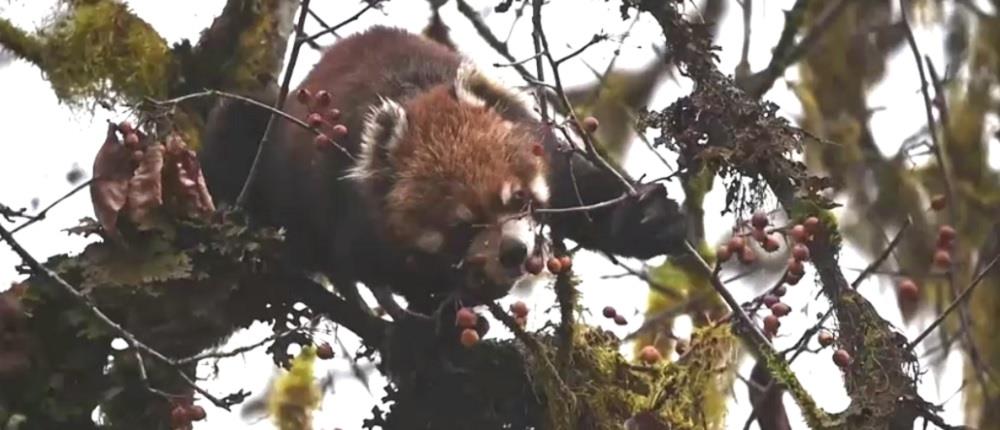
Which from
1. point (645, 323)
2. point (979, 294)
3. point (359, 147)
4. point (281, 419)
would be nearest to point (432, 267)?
point (359, 147)

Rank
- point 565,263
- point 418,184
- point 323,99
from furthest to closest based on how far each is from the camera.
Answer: point 418,184 < point 323,99 < point 565,263

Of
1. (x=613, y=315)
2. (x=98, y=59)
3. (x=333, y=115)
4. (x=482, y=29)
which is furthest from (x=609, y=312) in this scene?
(x=98, y=59)

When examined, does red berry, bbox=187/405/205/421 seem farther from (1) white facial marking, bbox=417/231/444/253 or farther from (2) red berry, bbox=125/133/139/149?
(1) white facial marking, bbox=417/231/444/253

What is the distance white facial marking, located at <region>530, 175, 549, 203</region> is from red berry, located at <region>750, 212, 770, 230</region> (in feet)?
4.50

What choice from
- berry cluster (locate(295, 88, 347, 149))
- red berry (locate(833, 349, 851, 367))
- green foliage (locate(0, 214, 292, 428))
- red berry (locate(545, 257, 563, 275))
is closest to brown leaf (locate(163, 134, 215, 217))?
green foliage (locate(0, 214, 292, 428))

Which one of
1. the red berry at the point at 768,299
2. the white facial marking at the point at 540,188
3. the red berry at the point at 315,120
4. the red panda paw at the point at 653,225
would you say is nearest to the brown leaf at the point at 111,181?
the red berry at the point at 315,120

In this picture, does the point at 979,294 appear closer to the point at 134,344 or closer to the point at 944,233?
the point at 944,233

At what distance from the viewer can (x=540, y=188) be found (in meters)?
4.19

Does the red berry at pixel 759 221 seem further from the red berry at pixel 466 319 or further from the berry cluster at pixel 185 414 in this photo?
the berry cluster at pixel 185 414

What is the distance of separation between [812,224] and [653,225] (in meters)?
1.35

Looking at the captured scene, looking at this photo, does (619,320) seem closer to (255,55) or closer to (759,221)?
(759,221)

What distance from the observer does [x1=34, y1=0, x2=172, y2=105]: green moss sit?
4426 mm

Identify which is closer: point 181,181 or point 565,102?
point 565,102

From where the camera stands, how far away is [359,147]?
4.16 m
